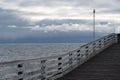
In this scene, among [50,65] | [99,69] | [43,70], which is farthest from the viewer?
[99,69]

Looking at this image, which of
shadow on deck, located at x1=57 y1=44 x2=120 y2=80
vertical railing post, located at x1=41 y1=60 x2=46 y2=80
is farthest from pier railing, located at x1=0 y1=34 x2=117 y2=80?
shadow on deck, located at x1=57 y1=44 x2=120 y2=80

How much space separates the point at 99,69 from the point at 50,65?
3239 millimetres

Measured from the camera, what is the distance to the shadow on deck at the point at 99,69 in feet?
65.1

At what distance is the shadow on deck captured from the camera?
19844 mm

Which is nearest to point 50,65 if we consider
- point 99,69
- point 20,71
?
point 99,69

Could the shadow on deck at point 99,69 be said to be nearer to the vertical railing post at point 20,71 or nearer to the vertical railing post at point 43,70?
the vertical railing post at point 43,70

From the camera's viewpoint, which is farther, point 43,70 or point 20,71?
point 43,70

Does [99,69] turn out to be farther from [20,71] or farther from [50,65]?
[20,71]

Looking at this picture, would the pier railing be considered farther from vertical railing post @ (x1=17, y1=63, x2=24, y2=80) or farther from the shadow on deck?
the shadow on deck

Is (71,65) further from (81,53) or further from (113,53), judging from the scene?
(113,53)

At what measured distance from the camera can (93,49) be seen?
2891 cm

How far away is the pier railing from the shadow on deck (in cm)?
46

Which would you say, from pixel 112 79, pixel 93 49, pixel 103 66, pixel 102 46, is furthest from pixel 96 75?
pixel 102 46

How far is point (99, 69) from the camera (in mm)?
22188
